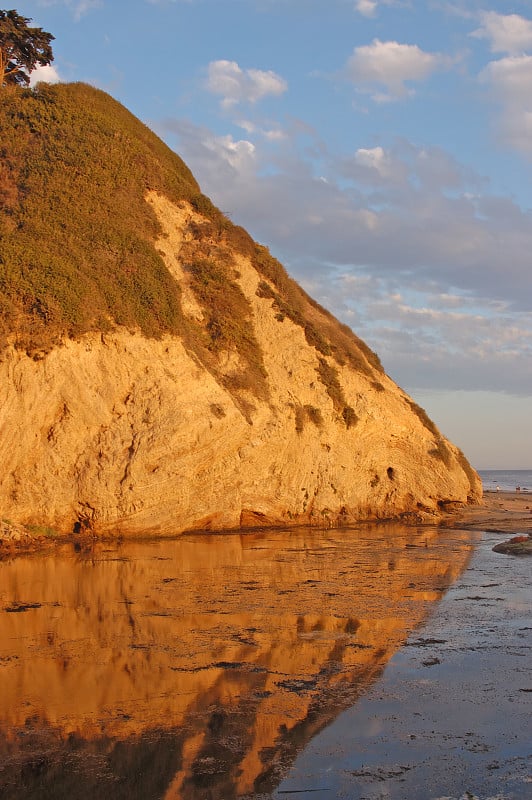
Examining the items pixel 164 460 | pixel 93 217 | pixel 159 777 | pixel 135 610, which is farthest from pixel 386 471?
pixel 159 777

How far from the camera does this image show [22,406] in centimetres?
1923

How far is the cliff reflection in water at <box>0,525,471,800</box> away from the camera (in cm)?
583

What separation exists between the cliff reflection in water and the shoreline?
1698mm

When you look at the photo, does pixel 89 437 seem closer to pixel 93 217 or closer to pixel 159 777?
pixel 93 217

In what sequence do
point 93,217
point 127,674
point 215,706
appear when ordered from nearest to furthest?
point 215,706, point 127,674, point 93,217

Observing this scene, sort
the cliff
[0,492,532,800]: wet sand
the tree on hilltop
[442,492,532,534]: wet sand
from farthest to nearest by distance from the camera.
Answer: the tree on hilltop, [442,492,532,534]: wet sand, the cliff, [0,492,532,800]: wet sand

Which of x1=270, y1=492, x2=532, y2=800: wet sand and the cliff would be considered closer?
x1=270, y1=492, x2=532, y2=800: wet sand

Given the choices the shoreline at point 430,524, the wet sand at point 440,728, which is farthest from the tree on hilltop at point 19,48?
the wet sand at point 440,728

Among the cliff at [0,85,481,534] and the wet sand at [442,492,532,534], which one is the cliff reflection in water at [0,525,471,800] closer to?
the cliff at [0,85,481,534]

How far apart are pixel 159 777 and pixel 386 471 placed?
23.1 m


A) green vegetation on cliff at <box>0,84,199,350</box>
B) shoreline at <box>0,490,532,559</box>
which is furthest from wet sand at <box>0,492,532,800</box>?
green vegetation on cliff at <box>0,84,199,350</box>

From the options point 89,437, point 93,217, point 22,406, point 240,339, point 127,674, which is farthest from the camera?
point 240,339

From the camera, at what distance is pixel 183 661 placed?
28.7 feet

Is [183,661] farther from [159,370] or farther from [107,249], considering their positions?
[107,249]
